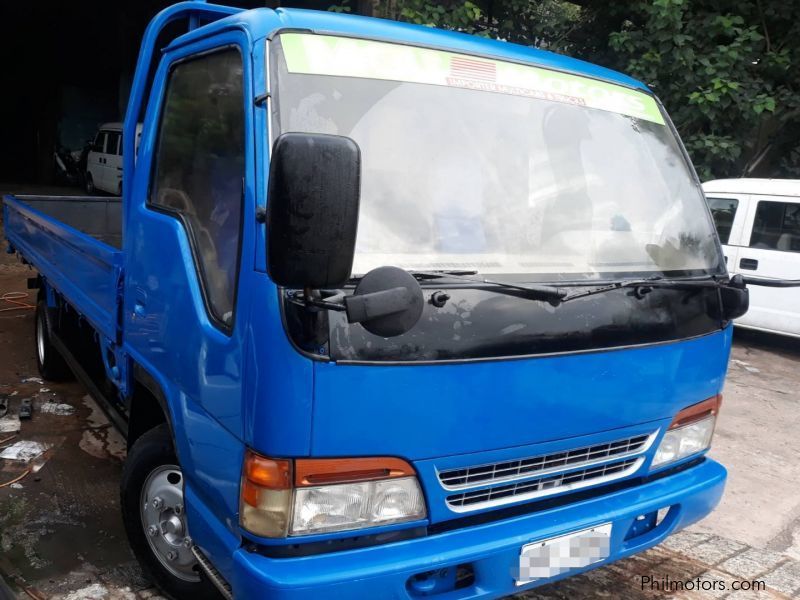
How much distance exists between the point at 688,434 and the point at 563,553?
2.47 feet

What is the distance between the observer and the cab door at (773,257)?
23.2ft

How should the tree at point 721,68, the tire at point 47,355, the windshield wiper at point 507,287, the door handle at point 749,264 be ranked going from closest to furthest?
the windshield wiper at point 507,287 → the tire at point 47,355 → the door handle at point 749,264 → the tree at point 721,68

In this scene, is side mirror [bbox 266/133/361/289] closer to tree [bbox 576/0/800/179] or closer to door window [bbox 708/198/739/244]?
door window [bbox 708/198/739/244]

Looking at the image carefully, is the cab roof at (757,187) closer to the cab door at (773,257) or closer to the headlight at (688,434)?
the cab door at (773,257)

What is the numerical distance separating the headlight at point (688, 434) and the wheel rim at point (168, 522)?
1.68 meters

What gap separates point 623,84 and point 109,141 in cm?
1580

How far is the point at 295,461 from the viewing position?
1780mm

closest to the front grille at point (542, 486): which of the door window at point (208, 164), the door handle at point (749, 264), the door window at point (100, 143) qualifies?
the door window at point (208, 164)

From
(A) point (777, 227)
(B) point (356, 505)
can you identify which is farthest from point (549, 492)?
(A) point (777, 227)

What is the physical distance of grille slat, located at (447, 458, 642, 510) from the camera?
2023 mm

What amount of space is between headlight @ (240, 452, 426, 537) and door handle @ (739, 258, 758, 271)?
21.8 feet

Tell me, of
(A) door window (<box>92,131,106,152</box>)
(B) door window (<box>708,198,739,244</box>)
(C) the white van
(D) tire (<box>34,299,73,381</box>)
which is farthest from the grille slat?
(A) door window (<box>92,131,106,152</box>)

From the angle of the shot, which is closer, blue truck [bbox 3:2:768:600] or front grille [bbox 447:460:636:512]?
blue truck [bbox 3:2:768:600]

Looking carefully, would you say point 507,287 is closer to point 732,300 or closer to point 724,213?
point 732,300
